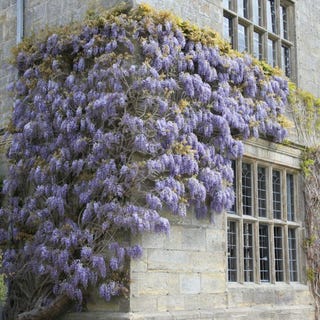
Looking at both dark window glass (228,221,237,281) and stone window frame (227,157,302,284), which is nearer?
dark window glass (228,221,237,281)

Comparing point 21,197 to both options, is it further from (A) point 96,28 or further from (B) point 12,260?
(A) point 96,28

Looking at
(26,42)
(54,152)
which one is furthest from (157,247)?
(26,42)

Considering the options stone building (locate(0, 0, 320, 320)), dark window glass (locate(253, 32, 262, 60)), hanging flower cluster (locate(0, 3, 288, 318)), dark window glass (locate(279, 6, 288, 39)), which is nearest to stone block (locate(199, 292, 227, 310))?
stone building (locate(0, 0, 320, 320))

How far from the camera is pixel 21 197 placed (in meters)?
9.20

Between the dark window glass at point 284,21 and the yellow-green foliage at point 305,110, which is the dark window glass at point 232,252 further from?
the dark window glass at point 284,21

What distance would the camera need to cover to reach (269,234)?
1018cm

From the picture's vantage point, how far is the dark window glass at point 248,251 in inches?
380

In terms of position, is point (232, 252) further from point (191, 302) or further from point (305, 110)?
point (305, 110)

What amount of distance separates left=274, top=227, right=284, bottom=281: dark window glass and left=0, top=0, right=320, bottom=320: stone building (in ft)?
0.05

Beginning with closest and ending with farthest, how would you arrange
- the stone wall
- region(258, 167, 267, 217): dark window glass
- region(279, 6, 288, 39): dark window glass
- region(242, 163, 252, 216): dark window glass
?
1. region(242, 163, 252, 216): dark window glass
2. region(258, 167, 267, 217): dark window glass
3. region(279, 6, 288, 39): dark window glass
4. the stone wall

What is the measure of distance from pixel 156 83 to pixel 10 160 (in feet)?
8.85

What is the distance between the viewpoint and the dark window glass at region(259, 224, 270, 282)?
9995 mm

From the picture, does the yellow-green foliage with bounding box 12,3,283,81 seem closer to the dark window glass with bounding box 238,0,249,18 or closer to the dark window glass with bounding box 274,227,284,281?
the dark window glass with bounding box 238,0,249,18

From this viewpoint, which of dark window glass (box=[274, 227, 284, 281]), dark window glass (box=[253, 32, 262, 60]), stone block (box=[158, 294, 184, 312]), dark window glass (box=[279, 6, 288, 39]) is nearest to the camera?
stone block (box=[158, 294, 184, 312])
